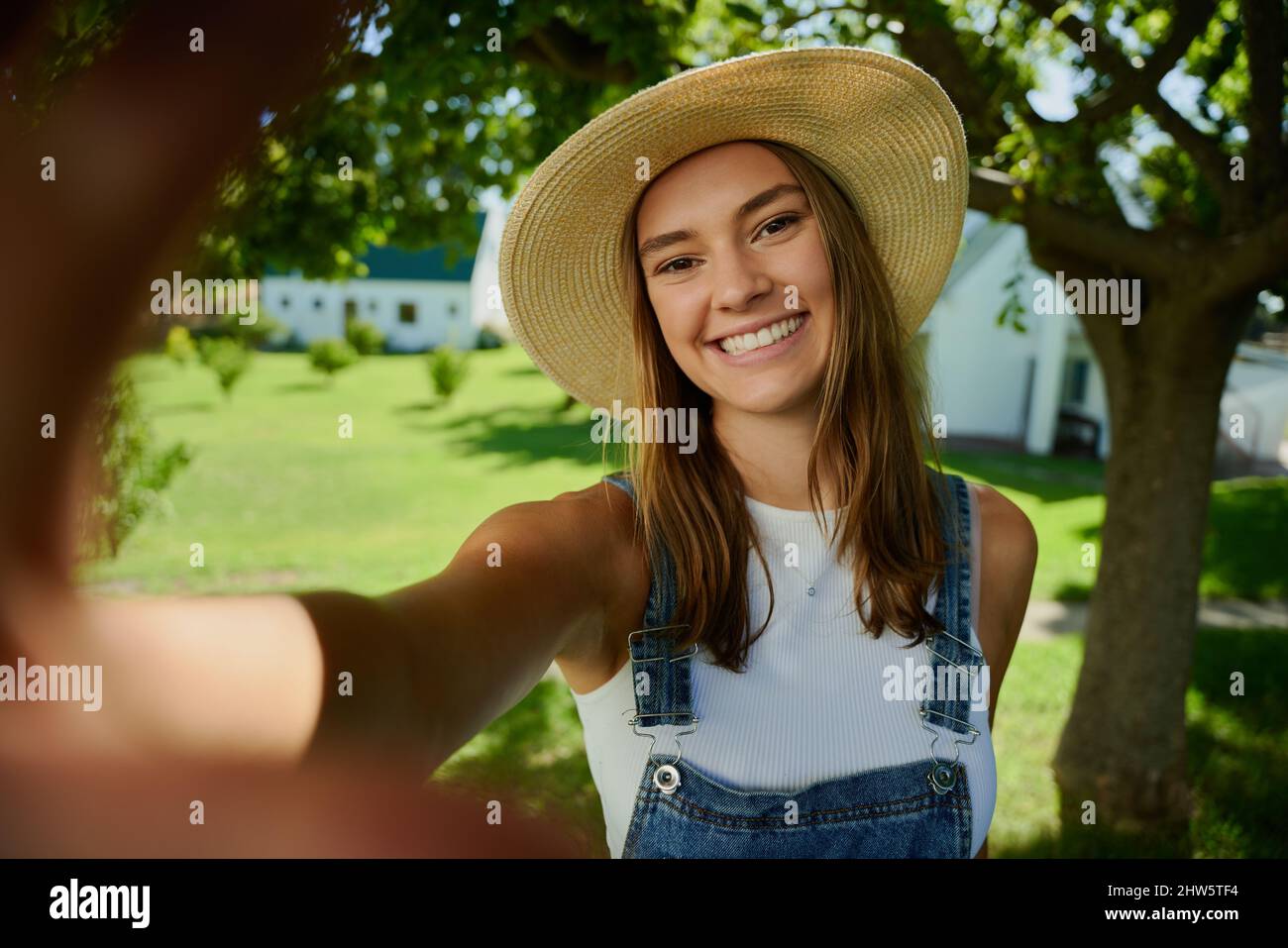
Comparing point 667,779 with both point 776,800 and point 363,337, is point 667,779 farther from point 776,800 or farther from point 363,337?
point 363,337

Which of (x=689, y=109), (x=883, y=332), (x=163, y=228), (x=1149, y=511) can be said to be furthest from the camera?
(x=1149, y=511)

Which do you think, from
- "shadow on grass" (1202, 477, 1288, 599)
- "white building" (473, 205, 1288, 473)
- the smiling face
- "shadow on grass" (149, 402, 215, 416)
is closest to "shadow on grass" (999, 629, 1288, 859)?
"shadow on grass" (1202, 477, 1288, 599)

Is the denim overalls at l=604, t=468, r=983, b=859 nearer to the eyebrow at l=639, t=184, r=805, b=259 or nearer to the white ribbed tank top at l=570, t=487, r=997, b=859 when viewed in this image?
the white ribbed tank top at l=570, t=487, r=997, b=859

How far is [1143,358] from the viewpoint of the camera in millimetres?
4172

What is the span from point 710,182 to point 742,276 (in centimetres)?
23

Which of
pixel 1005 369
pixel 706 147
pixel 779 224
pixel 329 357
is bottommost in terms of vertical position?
pixel 779 224

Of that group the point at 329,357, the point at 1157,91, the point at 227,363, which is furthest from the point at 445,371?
the point at 1157,91

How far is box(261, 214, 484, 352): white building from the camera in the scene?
128 ft

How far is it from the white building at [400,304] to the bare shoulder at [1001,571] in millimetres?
38085

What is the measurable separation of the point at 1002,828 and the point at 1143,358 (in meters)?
2.33

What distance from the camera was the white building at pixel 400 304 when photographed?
3909 cm

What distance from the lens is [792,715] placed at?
5.69 ft
